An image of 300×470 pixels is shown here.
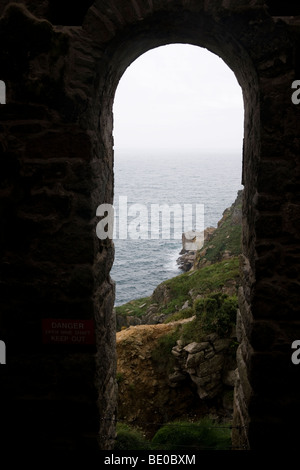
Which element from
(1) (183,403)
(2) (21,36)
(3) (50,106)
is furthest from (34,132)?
(1) (183,403)

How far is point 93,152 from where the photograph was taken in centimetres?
378

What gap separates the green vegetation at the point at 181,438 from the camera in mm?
5082

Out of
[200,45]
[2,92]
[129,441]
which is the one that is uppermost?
[200,45]

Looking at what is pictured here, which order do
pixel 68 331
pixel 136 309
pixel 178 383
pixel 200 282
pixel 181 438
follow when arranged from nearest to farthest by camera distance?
pixel 68 331 → pixel 181 438 → pixel 178 383 → pixel 200 282 → pixel 136 309

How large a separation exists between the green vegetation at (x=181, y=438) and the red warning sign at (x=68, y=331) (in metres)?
1.75

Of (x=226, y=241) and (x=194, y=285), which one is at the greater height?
(x=226, y=241)

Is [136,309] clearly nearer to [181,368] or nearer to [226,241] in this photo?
[226,241]

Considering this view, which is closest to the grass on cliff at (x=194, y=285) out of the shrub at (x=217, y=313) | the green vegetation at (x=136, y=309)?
the green vegetation at (x=136, y=309)

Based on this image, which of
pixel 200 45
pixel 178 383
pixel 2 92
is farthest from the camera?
pixel 178 383

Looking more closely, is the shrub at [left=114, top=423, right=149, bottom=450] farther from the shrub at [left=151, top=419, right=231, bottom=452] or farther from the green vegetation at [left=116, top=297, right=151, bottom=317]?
the green vegetation at [left=116, top=297, right=151, bottom=317]

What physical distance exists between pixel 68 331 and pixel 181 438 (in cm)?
280

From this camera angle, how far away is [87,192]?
3.77m

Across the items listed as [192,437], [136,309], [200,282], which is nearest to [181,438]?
[192,437]

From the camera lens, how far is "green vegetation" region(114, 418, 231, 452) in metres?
5.08
